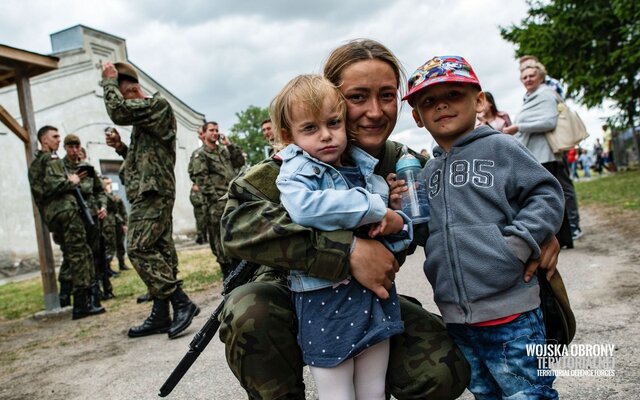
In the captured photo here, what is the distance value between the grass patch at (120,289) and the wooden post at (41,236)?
493mm

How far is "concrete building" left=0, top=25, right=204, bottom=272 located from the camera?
1249 cm

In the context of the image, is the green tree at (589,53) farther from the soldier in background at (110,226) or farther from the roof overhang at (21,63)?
the roof overhang at (21,63)

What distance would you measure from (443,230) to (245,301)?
78 cm

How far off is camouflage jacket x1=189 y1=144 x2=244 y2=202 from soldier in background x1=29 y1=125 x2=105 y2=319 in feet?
6.29

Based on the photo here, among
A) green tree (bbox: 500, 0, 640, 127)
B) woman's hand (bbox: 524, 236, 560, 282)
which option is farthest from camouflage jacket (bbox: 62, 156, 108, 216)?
green tree (bbox: 500, 0, 640, 127)

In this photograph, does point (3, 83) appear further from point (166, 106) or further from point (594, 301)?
point (594, 301)

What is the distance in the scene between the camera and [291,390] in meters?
1.75

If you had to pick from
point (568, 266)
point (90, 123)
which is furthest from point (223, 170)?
point (90, 123)

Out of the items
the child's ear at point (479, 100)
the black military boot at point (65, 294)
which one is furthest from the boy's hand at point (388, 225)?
the black military boot at point (65, 294)

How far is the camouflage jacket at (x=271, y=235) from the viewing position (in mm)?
1580

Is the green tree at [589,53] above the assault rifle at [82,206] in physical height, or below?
above

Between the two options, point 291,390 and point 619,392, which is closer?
point 291,390

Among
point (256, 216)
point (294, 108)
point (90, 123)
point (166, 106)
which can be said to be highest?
point (90, 123)

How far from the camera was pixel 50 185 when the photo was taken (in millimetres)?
5684
